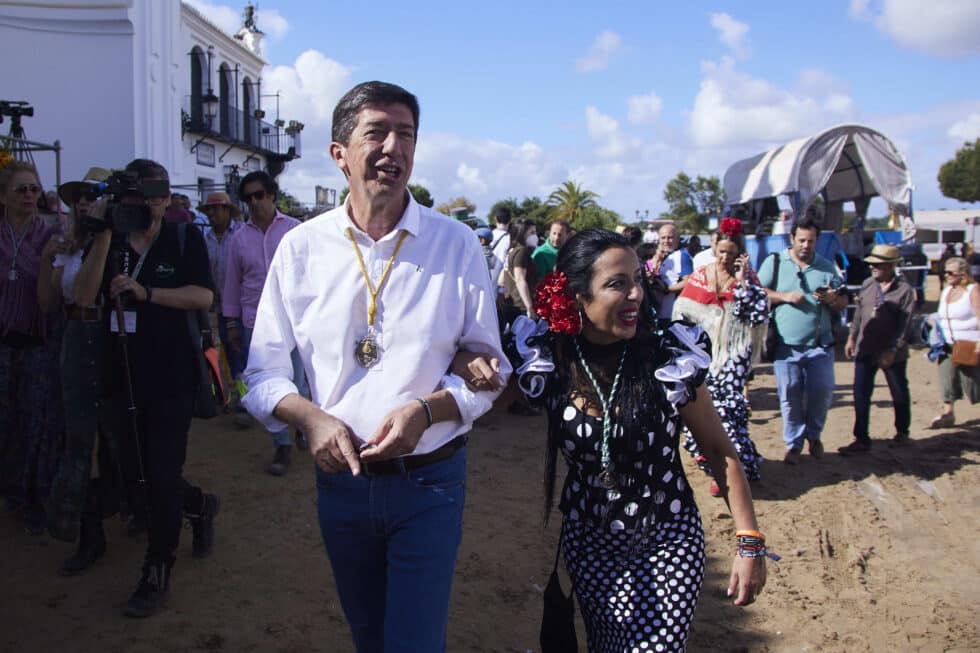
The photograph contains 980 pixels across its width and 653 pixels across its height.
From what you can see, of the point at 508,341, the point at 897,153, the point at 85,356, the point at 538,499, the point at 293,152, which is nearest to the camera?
the point at 508,341

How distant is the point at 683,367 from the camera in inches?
101

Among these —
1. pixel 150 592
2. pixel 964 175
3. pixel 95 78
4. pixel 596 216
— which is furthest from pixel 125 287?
pixel 964 175

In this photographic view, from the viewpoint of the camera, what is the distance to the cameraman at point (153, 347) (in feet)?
12.4

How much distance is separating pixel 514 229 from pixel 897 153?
877 cm

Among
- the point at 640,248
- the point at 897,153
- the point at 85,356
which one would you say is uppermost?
the point at 897,153

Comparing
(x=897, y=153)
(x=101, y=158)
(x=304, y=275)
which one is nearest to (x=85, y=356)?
(x=304, y=275)

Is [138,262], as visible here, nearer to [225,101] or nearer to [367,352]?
[367,352]

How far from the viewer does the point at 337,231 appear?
229cm

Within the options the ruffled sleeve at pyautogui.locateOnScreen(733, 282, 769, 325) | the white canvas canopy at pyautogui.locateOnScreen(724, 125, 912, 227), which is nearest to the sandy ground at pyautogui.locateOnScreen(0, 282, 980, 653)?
the ruffled sleeve at pyautogui.locateOnScreen(733, 282, 769, 325)

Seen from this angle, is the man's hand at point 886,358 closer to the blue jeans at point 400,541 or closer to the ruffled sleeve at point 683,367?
the ruffled sleeve at point 683,367

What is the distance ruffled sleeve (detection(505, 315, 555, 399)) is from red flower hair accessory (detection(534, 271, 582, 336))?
72mm

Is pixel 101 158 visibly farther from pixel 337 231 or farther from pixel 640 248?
pixel 337 231

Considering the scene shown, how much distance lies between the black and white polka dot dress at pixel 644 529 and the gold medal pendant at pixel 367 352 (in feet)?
2.13

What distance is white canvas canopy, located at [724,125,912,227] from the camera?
13836 mm
